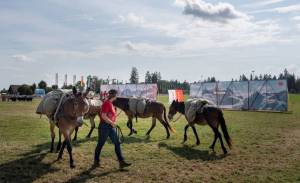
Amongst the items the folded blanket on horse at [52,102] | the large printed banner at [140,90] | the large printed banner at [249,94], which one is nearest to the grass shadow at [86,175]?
the folded blanket on horse at [52,102]

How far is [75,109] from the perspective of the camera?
10203mm

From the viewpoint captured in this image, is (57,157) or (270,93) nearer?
(57,157)

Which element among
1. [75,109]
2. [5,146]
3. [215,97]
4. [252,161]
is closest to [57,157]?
[75,109]

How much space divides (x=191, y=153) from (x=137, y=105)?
503cm

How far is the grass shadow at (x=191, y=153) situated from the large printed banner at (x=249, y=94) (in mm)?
22591

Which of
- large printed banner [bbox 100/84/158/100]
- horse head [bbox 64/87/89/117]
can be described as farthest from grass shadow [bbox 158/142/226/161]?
large printed banner [bbox 100/84/158/100]

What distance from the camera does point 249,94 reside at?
36.6m

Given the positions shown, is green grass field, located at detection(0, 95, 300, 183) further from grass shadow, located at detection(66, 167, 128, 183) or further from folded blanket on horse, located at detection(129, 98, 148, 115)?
folded blanket on horse, located at detection(129, 98, 148, 115)

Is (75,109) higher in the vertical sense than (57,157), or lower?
higher

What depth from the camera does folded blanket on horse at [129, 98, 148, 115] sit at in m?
16.7

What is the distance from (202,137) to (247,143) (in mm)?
2258

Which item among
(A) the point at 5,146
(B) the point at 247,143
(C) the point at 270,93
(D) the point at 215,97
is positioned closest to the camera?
(A) the point at 5,146

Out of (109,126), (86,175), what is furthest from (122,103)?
(86,175)

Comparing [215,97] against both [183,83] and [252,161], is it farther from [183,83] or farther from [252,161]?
[183,83]
